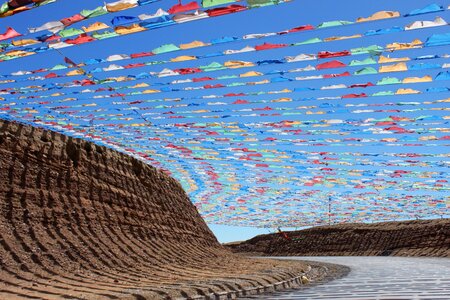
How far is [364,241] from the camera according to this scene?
4556cm

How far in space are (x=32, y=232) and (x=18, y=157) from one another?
201 cm

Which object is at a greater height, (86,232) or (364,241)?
(364,241)

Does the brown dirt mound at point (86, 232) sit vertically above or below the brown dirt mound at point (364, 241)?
below

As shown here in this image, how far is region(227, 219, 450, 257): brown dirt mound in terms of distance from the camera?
131 ft

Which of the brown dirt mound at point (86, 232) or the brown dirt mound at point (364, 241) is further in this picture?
the brown dirt mound at point (364, 241)

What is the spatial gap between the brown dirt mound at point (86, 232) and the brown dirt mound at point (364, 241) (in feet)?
81.8

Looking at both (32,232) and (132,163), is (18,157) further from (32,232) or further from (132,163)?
(132,163)

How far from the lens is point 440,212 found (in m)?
33.1

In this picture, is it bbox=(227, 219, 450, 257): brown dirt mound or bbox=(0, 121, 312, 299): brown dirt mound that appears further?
bbox=(227, 219, 450, 257): brown dirt mound

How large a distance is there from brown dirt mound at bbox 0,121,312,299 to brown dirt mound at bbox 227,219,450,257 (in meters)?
24.9

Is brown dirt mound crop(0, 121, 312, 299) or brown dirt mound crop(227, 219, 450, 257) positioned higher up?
brown dirt mound crop(227, 219, 450, 257)

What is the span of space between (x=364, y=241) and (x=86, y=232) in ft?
119

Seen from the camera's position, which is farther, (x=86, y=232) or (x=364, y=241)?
(x=364, y=241)

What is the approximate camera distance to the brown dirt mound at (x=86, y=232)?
9320 millimetres
